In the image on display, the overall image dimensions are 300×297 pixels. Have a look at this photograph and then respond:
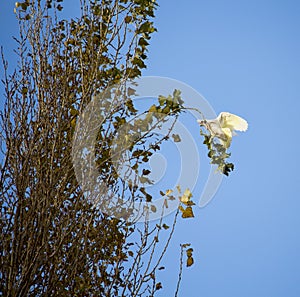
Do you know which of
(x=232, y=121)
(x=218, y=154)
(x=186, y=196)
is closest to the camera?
(x=232, y=121)

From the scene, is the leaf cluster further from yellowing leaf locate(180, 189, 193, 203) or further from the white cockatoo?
yellowing leaf locate(180, 189, 193, 203)

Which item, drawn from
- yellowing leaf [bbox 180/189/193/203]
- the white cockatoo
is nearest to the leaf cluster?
the white cockatoo

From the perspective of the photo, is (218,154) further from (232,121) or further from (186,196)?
(186,196)

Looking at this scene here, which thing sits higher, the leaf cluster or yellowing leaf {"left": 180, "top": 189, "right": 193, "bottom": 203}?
yellowing leaf {"left": 180, "top": 189, "right": 193, "bottom": 203}

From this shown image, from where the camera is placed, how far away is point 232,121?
1329 mm

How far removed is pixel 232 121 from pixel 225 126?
0.02 metres

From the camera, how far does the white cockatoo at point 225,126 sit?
1.33 metres

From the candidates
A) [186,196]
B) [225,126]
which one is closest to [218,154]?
[225,126]

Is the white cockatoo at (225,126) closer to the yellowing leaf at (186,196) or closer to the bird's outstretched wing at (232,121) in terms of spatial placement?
the bird's outstretched wing at (232,121)

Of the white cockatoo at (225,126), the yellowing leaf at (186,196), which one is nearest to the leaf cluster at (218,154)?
the white cockatoo at (225,126)

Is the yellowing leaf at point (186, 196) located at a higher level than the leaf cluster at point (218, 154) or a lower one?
higher

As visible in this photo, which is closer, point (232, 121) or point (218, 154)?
point (232, 121)

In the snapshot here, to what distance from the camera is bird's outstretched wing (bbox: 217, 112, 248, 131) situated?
132cm

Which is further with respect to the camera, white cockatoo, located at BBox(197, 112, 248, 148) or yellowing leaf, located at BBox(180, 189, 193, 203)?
yellowing leaf, located at BBox(180, 189, 193, 203)
